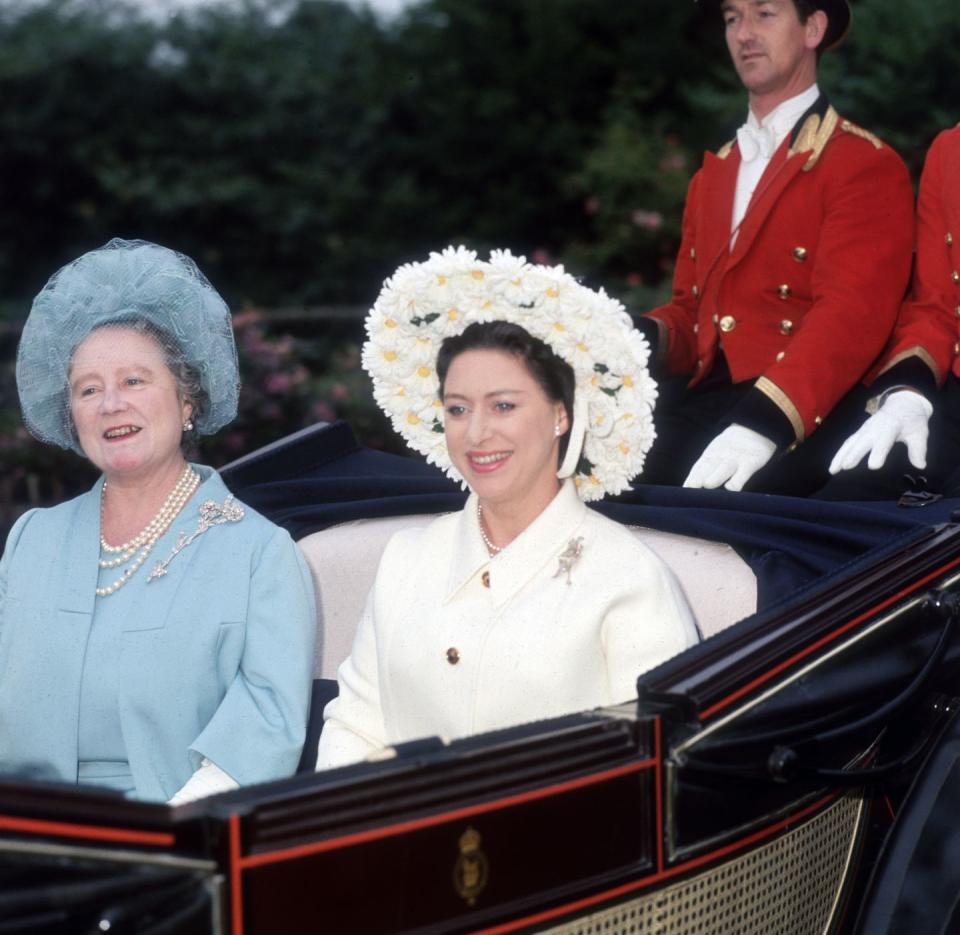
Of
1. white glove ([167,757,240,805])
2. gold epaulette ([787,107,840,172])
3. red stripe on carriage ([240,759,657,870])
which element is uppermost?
gold epaulette ([787,107,840,172])

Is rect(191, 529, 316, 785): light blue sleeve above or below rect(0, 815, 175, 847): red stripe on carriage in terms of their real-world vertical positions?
above

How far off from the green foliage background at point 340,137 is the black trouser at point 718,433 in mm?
6153

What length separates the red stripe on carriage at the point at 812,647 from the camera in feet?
7.04

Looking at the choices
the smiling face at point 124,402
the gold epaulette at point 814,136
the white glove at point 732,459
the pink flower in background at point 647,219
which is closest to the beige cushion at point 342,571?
the white glove at point 732,459

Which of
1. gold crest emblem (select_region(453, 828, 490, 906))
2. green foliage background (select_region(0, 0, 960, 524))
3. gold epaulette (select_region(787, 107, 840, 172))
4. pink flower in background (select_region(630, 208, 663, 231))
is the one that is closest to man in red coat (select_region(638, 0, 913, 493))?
gold epaulette (select_region(787, 107, 840, 172))

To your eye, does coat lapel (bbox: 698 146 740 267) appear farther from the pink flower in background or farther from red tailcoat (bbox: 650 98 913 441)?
the pink flower in background

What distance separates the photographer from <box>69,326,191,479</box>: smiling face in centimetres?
260

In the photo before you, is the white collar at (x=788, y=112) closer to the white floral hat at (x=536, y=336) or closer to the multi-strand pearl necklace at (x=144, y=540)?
the white floral hat at (x=536, y=336)

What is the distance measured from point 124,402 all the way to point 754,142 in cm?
167

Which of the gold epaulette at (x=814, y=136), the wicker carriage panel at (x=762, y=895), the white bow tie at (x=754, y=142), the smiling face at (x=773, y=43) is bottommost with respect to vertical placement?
the wicker carriage panel at (x=762, y=895)

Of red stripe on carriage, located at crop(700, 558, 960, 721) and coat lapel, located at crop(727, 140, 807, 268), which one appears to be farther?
coat lapel, located at crop(727, 140, 807, 268)

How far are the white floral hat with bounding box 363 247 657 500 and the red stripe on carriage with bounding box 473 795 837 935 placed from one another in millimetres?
547

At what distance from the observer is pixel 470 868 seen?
1.94m

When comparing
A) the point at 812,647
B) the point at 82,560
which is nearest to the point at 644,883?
the point at 812,647
